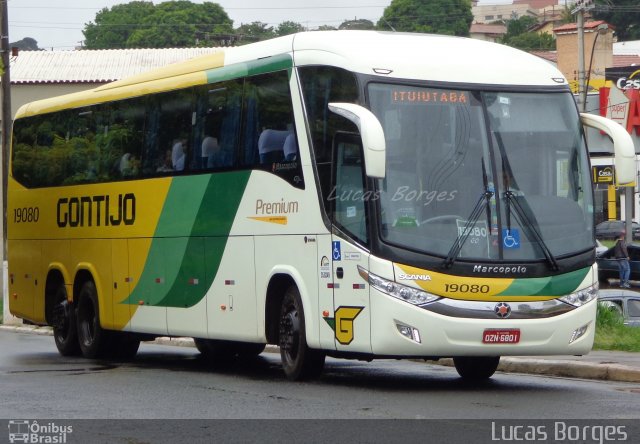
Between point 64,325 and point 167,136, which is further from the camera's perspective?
point 64,325

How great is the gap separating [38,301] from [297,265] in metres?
7.98

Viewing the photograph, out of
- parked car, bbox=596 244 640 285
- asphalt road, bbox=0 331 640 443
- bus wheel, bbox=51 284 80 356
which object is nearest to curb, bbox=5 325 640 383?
asphalt road, bbox=0 331 640 443

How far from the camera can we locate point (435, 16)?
127125 millimetres

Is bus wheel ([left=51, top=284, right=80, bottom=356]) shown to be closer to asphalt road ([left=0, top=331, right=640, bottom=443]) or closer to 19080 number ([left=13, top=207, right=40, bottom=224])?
19080 number ([left=13, top=207, right=40, bottom=224])

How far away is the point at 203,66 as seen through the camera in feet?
55.0

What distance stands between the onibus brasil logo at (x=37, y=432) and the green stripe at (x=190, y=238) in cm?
543

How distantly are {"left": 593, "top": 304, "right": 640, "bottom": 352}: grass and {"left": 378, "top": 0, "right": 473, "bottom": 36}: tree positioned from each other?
106 m

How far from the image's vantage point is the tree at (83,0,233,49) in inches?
4488

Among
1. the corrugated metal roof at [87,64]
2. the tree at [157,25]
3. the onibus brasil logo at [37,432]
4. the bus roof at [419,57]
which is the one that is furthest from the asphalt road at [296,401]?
the tree at [157,25]

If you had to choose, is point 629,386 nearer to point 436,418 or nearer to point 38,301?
point 436,418

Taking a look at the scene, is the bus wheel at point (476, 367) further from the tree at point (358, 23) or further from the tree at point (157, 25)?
the tree at point (157, 25)

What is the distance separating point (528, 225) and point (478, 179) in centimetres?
66

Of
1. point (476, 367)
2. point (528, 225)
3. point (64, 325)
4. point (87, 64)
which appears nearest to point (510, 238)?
point (528, 225)

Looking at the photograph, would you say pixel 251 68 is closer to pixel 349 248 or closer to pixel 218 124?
pixel 218 124
